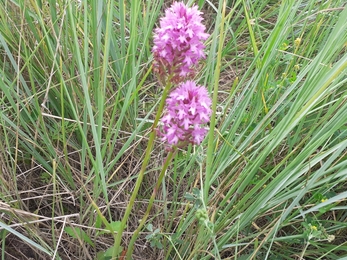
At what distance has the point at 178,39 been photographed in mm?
637

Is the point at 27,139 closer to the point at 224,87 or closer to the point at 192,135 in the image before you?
the point at 192,135

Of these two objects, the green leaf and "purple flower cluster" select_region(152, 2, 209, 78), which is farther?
the green leaf

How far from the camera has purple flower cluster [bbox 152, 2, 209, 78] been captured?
64 cm

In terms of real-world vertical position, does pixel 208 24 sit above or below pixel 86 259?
above

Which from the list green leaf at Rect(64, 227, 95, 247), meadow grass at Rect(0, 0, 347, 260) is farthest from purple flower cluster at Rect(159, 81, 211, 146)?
green leaf at Rect(64, 227, 95, 247)

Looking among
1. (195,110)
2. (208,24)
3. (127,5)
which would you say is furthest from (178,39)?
(208,24)

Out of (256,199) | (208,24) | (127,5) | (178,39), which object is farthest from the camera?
(208,24)

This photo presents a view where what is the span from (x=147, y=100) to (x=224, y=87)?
299 millimetres

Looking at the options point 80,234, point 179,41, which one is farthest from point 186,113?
point 80,234

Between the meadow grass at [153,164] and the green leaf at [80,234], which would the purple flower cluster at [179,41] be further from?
the green leaf at [80,234]

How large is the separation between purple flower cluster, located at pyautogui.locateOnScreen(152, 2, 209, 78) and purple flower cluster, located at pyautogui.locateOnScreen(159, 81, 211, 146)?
1.5 inches

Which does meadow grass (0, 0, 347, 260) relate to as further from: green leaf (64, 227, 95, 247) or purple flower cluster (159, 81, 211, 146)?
purple flower cluster (159, 81, 211, 146)

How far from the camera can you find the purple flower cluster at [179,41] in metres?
0.64

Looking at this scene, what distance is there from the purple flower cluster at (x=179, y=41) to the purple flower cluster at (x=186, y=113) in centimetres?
4
